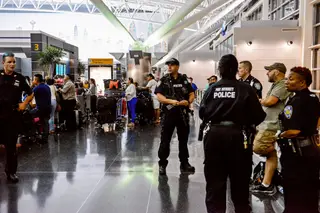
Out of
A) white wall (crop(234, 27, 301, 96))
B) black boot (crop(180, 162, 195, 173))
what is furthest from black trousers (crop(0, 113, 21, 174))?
white wall (crop(234, 27, 301, 96))

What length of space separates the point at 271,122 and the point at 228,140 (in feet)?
4.71

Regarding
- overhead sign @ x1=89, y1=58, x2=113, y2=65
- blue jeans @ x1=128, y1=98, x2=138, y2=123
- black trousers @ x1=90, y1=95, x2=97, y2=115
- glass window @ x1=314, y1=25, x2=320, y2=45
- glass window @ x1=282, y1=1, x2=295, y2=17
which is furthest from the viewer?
overhead sign @ x1=89, y1=58, x2=113, y2=65

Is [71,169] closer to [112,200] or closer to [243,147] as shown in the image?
[112,200]

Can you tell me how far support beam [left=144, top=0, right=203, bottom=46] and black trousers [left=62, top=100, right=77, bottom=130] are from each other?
1238cm

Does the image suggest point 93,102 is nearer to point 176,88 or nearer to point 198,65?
point 176,88

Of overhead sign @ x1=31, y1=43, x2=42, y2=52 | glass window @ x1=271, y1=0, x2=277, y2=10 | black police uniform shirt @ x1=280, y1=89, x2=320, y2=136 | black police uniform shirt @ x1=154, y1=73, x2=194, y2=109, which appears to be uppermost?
glass window @ x1=271, y1=0, x2=277, y2=10

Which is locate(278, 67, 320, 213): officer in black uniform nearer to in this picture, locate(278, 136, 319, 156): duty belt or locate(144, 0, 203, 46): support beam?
locate(278, 136, 319, 156): duty belt

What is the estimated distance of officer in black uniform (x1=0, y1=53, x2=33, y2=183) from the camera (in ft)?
15.7

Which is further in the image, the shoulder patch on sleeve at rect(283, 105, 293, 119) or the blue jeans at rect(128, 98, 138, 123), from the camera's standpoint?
the blue jeans at rect(128, 98, 138, 123)

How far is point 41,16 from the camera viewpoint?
48344mm

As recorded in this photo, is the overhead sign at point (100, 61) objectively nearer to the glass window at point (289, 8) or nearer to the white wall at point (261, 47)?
the white wall at point (261, 47)

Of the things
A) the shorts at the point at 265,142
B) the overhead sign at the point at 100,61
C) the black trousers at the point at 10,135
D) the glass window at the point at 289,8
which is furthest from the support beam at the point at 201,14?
the black trousers at the point at 10,135

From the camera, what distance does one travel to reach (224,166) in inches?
119

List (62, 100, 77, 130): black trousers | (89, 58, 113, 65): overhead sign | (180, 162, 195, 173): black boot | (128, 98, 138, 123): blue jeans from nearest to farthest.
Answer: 1. (180, 162, 195, 173): black boot
2. (62, 100, 77, 130): black trousers
3. (128, 98, 138, 123): blue jeans
4. (89, 58, 113, 65): overhead sign
